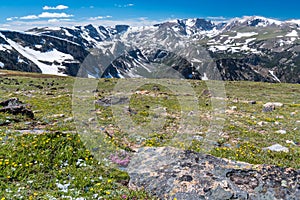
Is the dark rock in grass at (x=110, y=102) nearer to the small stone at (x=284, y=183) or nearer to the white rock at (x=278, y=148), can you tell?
the white rock at (x=278, y=148)

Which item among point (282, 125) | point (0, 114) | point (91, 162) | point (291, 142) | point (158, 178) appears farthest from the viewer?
point (282, 125)

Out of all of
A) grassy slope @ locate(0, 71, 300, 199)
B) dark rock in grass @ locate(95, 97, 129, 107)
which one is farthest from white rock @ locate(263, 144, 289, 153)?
dark rock in grass @ locate(95, 97, 129, 107)

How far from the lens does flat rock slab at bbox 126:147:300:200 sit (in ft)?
34.3

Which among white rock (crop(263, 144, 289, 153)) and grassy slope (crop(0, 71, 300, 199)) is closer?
grassy slope (crop(0, 71, 300, 199))

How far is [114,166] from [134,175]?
1.97m

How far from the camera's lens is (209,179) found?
1106 centimetres

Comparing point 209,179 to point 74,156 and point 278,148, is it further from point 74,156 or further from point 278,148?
point 278,148

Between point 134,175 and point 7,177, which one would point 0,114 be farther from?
point 134,175

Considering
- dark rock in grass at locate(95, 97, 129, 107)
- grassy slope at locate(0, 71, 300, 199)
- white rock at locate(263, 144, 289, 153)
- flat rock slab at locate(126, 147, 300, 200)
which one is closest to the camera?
flat rock slab at locate(126, 147, 300, 200)

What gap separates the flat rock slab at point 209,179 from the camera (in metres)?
10.5

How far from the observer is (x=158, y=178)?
456 inches

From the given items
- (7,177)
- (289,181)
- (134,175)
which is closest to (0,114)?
(7,177)

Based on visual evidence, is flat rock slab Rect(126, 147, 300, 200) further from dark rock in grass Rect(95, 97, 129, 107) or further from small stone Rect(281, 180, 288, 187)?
dark rock in grass Rect(95, 97, 129, 107)

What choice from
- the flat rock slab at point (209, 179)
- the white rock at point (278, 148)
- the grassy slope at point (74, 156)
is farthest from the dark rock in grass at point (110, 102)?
the flat rock slab at point (209, 179)
